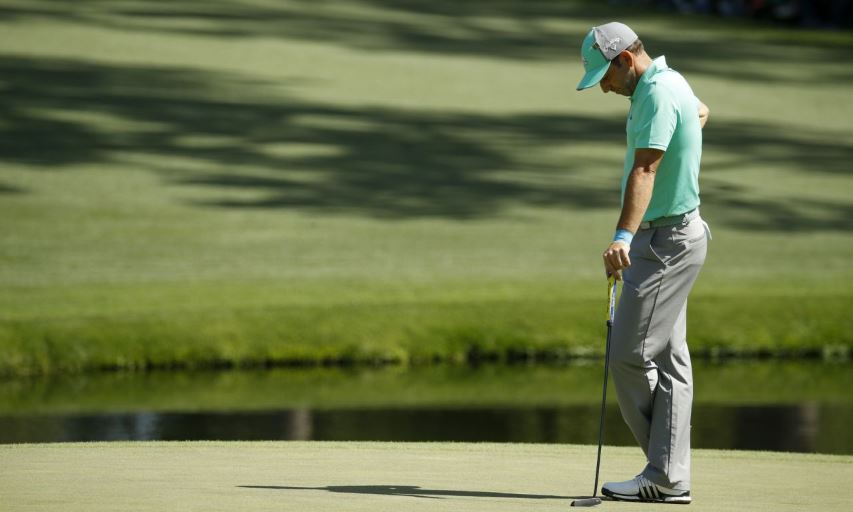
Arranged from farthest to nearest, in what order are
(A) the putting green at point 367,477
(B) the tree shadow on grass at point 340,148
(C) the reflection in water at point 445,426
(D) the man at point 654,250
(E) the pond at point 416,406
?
(B) the tree shadow on grass at point 340,148 → (E) the pond at point 416,406 → (C) the reflection in water at point 445,426 → (D) the man at point 654,250 → (A) the putting green at point 367,477

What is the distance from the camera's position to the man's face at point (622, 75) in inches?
217

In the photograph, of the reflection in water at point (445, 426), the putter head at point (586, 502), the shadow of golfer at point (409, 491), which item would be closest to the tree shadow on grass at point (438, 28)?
the reflection in water at point (445, 426)

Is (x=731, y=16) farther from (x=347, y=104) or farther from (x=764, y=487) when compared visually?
(x=764, y=487)

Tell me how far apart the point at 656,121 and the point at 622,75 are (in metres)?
0.25

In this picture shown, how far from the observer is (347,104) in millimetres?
26062

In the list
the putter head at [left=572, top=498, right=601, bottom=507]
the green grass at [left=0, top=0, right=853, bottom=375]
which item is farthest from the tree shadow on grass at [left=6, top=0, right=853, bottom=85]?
the putter head at [left=572, top=498, right=601, bottom=507]

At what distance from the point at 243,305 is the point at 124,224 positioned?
514 cm

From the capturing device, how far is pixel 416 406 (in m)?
11.2

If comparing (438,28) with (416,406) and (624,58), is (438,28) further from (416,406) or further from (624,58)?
(624,58)

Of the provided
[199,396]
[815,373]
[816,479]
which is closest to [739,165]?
[815,373]

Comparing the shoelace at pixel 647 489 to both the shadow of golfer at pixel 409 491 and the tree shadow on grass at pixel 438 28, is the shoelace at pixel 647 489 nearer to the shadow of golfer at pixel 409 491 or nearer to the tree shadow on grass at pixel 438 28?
the shadow of golfer at pixel 409 491

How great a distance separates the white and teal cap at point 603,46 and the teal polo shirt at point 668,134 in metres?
0.13

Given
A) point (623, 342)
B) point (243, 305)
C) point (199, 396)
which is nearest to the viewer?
point (623, 342)

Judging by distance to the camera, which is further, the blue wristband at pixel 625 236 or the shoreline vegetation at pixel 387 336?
the shoreline vegetation at pixel 387 336
